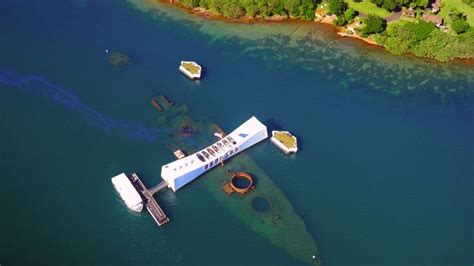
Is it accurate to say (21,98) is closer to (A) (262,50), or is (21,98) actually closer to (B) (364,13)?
(A) (262,50)

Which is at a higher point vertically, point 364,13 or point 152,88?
point 364,13

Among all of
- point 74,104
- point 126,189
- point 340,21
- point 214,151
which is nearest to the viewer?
point 126,189

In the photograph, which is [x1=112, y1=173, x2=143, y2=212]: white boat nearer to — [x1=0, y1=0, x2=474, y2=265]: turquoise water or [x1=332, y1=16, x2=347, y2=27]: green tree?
[x1=0, y1=0, x2=474, y2=265]: turquoise water

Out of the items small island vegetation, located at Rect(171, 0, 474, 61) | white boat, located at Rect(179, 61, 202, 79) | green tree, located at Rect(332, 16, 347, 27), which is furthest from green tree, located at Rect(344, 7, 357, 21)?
white boat, located at Rect(179, 61, 202, 79)

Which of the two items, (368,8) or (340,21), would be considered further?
(368,8)

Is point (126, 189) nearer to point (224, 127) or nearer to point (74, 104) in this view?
point (224, 127)

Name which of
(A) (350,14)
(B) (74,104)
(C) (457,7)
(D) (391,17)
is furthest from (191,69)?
(C) (457,7)

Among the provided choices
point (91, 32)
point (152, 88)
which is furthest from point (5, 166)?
point (91, 32)

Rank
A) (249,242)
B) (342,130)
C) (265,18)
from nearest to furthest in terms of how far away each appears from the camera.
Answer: (249,242) → (342,130) → (265,18)
